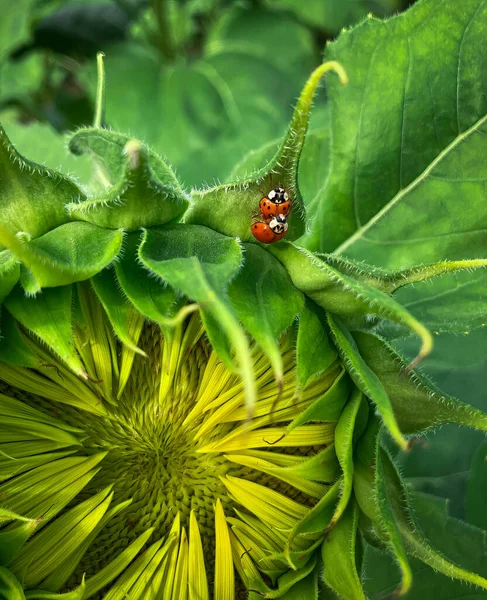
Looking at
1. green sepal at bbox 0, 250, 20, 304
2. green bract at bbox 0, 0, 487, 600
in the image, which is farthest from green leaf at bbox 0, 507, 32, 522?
green sepal at bbox 0, 250, 20, 304

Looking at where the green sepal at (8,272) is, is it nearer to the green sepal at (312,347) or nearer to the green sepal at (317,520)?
the green sepal at (312,347)

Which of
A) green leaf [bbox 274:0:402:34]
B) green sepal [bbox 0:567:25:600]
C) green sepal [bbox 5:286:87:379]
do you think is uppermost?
green leaf [bbox 274:0:402:34]

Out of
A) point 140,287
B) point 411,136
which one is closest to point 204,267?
point 140,287

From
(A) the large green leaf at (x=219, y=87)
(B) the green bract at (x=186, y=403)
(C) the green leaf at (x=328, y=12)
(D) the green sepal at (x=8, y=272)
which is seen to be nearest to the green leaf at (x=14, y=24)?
(A) the large green leaf at (x=219, y=87)

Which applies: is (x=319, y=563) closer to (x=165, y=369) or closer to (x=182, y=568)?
(x=182, y=568)

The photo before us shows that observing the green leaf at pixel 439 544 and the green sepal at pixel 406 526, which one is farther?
the green leaf at pixel 439 544

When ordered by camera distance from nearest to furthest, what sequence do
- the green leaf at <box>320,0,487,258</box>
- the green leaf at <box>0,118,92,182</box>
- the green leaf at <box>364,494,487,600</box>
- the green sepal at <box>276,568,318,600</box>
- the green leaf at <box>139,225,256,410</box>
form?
1. the green leaf at <box>139,225,256,410</box>
2. the green sepal at <box>276,568,318,600</box>
3. the green leaf at <box>320,0,487,258</box>
4. the green leaf at <box>364,494,487,600</box>
5. the green leaf at <box>0,118,92,182</box>

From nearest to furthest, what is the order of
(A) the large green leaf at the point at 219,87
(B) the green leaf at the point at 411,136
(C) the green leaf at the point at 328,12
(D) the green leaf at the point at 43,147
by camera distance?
(B) the green leaf at the point at 411,136 < (D) the green leaf at the point at 43,147 < (A) the large green leaf at the point at 219,87 < (C) the green leaf at the point at 328,12

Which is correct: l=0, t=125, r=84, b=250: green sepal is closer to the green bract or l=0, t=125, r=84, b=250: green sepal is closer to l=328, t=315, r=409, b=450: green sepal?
the green bract
